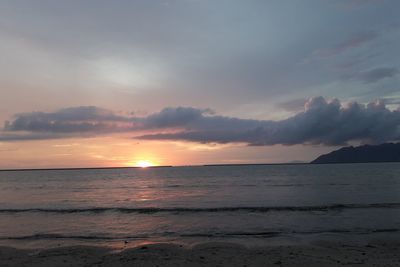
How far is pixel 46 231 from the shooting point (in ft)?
73.0

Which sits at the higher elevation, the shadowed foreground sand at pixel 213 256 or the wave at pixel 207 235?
the shadowed foreground sand at pixel 213 256

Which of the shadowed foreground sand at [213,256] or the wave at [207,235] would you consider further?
the wave at [207,235]

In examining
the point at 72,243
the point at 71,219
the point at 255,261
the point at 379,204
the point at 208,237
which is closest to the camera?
the point at 255,261

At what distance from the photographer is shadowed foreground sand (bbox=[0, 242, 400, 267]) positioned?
43.3ft

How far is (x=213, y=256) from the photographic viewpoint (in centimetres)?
1442

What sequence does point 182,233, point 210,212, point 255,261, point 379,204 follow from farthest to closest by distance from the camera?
point 379,204 → point 210,212 → point 182,233 → point 255,261

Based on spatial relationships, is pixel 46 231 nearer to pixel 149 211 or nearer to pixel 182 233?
pixel 182 233

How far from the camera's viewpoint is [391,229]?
20.8m

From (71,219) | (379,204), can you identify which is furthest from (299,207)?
(71,219)

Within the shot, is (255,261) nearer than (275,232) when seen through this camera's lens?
Yes

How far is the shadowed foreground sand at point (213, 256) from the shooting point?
43.3 feet

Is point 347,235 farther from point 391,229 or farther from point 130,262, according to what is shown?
point 130,262

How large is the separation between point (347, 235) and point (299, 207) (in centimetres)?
1281

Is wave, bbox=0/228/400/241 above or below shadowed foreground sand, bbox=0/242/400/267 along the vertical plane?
below
